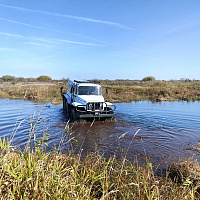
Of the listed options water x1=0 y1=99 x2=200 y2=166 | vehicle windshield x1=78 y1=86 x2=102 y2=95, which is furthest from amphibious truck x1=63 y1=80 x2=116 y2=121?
water x1=0 y1=99 x2=200 y2=166

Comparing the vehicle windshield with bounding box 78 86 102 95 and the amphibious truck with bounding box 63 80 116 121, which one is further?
the vehicle windshield with bounding box 78 86 102 95

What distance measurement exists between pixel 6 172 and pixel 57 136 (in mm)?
5446

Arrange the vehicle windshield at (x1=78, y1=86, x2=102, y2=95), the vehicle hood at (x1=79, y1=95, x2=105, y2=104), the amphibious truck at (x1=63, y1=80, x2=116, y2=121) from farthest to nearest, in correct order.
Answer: the vehicle windshield at (x1=78, y1=86, x2=102, y2=95) < the vehicle hood at (x1=79, y1=95, x2=105, y2=104) < the amphibious truck at (x1=63, y1=80, x2=116, y2=121)

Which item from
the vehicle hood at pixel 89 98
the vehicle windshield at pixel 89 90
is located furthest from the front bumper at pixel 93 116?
the vehicle windshield at pixel 89 90

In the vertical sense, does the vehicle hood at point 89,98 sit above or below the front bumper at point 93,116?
above

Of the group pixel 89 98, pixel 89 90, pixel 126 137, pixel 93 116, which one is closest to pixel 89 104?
pixel 89 98

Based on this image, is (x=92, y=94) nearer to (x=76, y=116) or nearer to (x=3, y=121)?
(x=76, y=116)

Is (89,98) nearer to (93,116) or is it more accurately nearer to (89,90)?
(89,90)

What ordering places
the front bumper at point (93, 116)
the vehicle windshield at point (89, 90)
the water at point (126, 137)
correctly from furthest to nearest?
the vehicle windshield at point (89, 90), the front bumper at point (93, 116), the water at point (126, 137)

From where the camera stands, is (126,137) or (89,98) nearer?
(126,137)

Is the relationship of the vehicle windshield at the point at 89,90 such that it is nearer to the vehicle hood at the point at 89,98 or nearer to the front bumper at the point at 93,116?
the vehicle hood at the point at 89,98

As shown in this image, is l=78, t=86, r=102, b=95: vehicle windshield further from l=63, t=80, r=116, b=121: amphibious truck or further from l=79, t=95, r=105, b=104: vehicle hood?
l=79, t=95, r=105, b=104: vehicle hood

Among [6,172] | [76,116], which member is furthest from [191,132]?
[6,172]

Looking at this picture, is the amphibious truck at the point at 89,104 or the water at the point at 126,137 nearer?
the water at the point at 126,137
